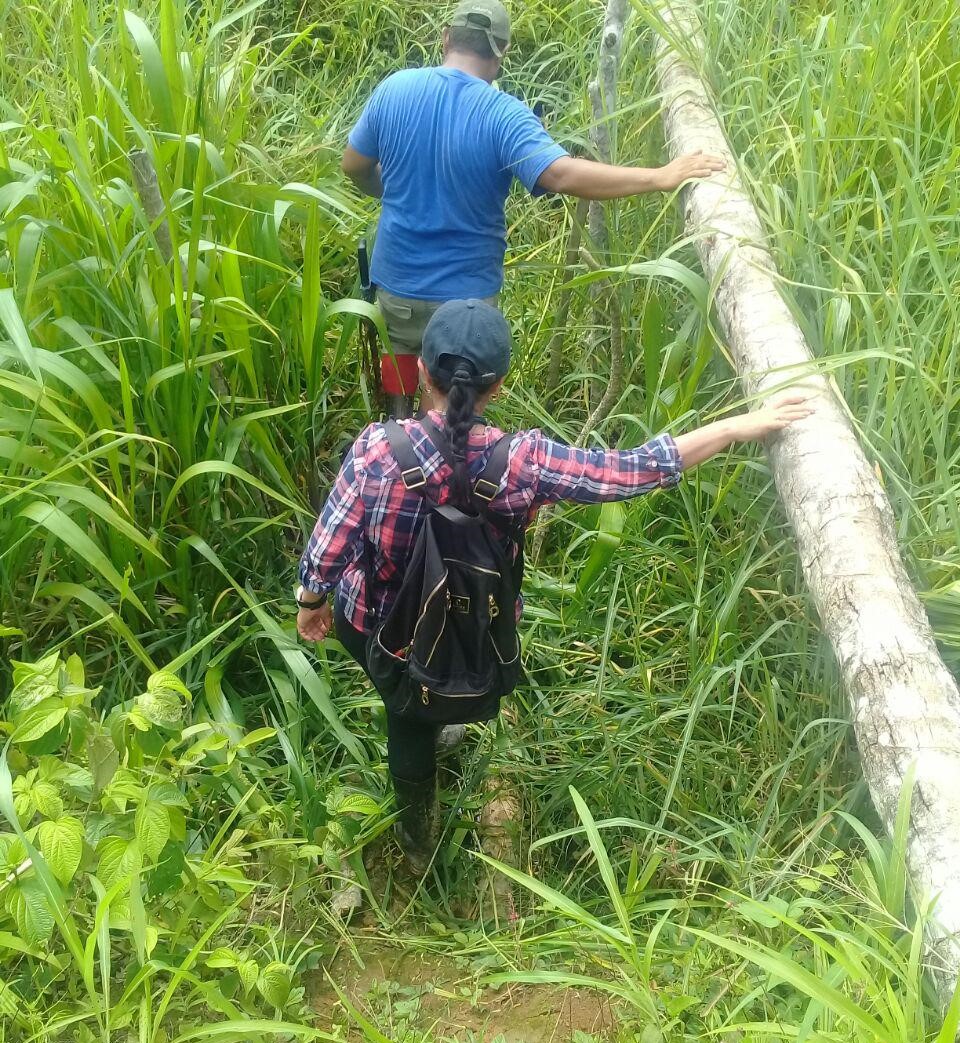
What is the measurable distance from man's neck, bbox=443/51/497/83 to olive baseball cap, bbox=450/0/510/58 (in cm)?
5

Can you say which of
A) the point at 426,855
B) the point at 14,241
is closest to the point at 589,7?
the point at 14,241

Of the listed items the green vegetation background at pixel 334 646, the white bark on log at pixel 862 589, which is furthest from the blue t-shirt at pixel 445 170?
the white bark on log at pixel 862 589

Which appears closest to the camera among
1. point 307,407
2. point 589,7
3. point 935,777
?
point 935,777

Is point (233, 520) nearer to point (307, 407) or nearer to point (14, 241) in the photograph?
point (307, 407)

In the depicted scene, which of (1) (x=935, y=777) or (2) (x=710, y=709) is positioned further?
(2) (x=710, y=709)

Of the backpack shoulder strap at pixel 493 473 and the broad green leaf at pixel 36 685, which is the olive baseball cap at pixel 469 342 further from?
the broad green leaf at pixel 36 685

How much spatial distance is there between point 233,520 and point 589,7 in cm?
275

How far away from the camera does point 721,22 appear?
2.55 m

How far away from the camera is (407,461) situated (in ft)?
5.07

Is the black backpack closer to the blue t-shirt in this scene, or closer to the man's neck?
the blue t-shirt

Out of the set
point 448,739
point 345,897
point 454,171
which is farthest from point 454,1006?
point 454,171

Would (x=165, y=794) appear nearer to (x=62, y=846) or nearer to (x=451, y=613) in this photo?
(x=62, y=846)

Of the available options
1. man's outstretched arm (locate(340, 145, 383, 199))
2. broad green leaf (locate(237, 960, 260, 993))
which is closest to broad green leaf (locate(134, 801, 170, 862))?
broad green leaf (locate(237, 960, 260, 993))

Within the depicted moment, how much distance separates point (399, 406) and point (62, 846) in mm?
1857
